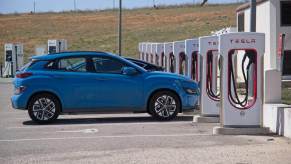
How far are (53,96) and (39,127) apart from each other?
86 cm

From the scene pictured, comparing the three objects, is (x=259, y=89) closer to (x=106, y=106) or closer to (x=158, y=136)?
(x=158, y=136)

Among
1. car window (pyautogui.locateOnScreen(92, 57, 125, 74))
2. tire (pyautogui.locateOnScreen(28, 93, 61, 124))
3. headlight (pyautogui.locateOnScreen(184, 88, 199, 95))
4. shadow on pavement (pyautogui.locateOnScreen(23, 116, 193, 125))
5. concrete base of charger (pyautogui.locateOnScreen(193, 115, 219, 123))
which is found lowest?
shadow on pavement (pyautogui.locateOnScreen(23, 116, 193, 125))

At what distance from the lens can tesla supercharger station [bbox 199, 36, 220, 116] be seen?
46.5 feet

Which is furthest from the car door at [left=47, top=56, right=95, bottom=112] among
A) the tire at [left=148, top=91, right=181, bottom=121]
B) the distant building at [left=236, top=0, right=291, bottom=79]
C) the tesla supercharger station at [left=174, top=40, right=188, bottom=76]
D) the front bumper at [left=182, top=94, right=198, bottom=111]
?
the distant building at [left=236, top=0, right=291, bottom=79]

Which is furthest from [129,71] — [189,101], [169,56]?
[169,56]

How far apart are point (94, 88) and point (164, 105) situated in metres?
1.62

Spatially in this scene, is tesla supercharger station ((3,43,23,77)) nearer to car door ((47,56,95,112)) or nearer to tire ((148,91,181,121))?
car door ((47,56,95,112))

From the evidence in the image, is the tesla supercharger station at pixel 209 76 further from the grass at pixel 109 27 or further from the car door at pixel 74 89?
the grass at pixel 109 27

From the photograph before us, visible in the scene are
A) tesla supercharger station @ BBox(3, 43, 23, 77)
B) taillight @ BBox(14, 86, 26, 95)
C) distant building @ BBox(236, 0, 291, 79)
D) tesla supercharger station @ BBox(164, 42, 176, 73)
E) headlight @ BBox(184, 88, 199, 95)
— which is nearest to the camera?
taillight @ BBox(14, 86, 26, 95)

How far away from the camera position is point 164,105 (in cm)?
1460

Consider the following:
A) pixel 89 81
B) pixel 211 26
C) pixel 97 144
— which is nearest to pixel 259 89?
pixel 97 144

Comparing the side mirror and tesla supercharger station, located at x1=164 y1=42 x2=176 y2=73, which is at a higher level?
tesla supercharger station, located at x1=164 y1=42 x2=176 y2=73

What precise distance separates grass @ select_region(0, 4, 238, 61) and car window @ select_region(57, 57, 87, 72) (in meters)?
39.1

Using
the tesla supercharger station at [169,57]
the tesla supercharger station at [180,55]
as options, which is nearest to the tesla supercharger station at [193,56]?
the tesla supercharger station at [180,55]
